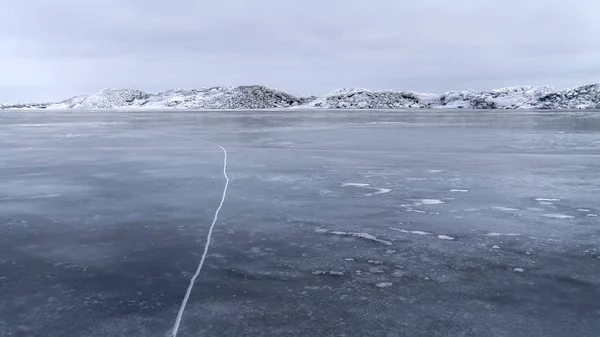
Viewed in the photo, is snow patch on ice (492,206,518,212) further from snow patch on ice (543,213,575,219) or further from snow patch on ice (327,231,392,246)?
snow patch on ice (327,231,392,246)

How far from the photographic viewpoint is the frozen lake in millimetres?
3855

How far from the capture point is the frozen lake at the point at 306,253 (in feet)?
12.6

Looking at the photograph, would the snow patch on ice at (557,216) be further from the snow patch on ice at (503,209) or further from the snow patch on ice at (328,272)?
the snow patch on ice at (328,272)

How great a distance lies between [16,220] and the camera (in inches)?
274

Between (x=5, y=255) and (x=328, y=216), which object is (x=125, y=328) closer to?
(x=5, y=255)

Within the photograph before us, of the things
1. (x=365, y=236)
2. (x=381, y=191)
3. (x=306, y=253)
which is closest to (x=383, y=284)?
(x=306, y=253)

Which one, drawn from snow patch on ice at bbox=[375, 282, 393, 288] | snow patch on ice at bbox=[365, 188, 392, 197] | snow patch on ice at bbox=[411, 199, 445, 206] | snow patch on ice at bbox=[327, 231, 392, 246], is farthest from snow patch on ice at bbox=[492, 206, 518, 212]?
snow patch on ice at bbox=[375, 282, 393, 288]

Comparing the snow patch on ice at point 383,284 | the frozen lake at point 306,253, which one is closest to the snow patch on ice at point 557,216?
the frozen lake at point 306,253

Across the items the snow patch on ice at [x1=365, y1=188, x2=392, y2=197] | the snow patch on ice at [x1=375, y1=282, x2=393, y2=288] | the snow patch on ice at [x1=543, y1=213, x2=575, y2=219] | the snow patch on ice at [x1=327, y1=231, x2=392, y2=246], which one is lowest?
the snow patch on ice at [x1=375, y1=282, x2=393, y2=288]

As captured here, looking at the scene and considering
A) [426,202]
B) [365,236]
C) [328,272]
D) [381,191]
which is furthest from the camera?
[381,191]

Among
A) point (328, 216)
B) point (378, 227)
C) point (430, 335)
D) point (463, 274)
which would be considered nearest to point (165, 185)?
point (328, 216)

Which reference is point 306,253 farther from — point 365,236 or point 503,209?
point 503,209

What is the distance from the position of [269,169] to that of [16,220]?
5.69m

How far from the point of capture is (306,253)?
5434 mm
